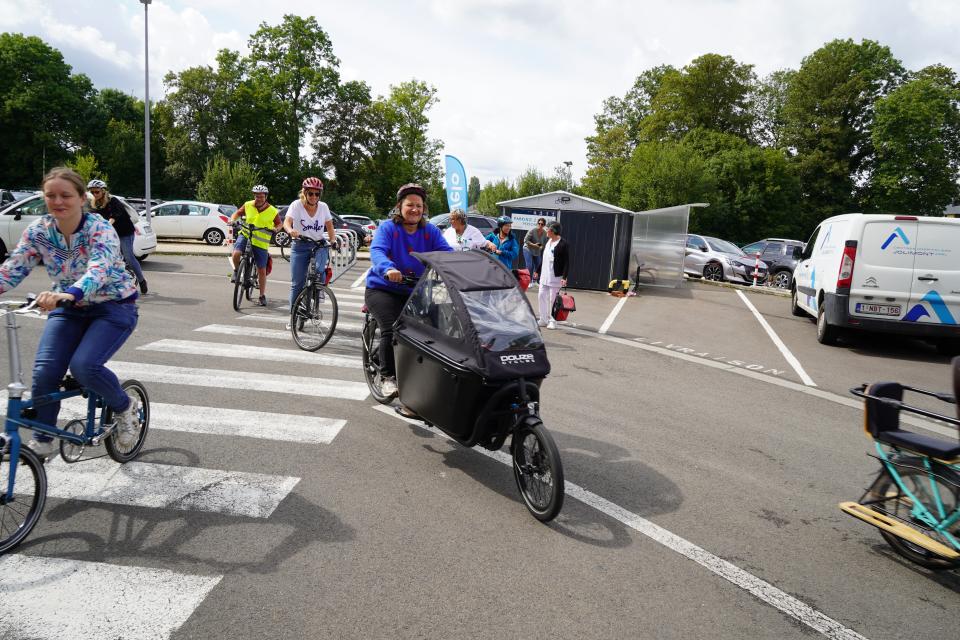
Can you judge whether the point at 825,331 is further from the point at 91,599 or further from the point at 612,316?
the point at 91,599

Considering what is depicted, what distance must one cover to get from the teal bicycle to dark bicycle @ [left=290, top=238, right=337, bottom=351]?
5.91m

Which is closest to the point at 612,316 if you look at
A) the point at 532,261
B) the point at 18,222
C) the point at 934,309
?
the point at 532,261

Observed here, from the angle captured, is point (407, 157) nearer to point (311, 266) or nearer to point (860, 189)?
point (860, 189)

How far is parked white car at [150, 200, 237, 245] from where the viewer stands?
960 inches

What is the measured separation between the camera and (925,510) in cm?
360

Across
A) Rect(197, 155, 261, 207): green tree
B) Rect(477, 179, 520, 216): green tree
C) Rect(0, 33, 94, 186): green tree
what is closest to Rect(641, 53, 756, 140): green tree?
Rect(477, 179, 520, 216): green tree

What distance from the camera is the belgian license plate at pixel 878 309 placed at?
1003 centimetres

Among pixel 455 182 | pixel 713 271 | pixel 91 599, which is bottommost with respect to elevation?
pixel 91 599

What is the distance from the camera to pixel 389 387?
5523mm

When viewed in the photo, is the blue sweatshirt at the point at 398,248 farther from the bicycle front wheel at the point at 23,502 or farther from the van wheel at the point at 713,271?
the van wheel at the point at 713,271

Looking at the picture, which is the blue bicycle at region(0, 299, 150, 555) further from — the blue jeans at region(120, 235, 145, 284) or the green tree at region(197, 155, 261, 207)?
the green tree at region(197, 155, 261, 207)

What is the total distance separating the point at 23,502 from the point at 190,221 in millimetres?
23439

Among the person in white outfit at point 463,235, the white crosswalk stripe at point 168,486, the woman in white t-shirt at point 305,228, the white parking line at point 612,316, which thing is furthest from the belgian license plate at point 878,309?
the white crosswalk stripe at point 168,486

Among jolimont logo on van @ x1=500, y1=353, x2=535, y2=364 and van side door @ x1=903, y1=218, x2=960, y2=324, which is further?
van side door @ x1=903, y1=218, x2=960, y2=324
